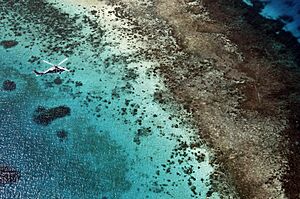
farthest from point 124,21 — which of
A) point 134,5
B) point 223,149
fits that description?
point 223,149

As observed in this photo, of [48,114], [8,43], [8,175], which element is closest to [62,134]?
[48,114]

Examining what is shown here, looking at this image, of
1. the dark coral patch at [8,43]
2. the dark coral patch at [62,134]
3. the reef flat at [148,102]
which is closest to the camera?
the reef flat at [148,102]

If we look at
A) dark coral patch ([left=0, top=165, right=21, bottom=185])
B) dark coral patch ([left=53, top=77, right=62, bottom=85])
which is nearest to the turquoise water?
dark coral patch ([left=53, top=77, right=62, bottom=85])

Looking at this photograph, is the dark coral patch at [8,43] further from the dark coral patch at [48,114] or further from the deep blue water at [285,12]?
the deep blue water at [285,12]

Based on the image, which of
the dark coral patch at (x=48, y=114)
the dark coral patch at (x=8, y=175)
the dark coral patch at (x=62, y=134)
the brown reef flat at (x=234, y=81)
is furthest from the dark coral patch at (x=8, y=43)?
the dark coral patch at (x=8, y=175)

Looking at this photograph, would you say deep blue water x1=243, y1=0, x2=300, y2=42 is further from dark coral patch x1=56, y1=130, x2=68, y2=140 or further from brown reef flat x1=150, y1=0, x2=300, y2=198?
dark coral patch x1=56, y1=130, x2=68, y2=140

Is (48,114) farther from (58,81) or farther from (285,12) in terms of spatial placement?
(285,12)
